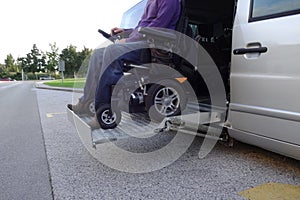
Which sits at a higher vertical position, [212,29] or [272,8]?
[212,29]

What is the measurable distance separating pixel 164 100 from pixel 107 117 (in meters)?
0.62

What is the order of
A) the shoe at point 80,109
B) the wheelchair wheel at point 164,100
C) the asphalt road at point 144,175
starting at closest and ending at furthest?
the asphalt road at point 144,175, the wheelchair wheel at point 164,100, the shoe at point 80,109

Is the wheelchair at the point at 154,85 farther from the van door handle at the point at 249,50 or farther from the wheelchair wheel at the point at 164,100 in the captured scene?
the van door handle at the point at 249,50

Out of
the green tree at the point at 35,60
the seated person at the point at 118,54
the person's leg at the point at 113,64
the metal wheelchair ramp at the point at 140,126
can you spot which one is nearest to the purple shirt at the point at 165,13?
the seated person at the point at 118,54

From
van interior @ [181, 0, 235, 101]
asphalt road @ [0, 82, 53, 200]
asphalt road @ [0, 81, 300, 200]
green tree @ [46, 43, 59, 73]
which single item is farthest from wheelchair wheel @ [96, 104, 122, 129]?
green tree @ [46, 43, 59, 73]

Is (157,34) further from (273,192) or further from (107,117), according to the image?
(273,192)

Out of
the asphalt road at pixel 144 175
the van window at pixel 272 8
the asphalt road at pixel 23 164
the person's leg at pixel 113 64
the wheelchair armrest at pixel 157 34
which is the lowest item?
the asphalt road at pixel 23 164

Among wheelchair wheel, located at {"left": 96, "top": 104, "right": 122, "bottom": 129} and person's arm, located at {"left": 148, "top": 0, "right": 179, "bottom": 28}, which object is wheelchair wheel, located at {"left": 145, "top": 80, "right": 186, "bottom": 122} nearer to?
wheelchair wheel, located at {"left": 96, "top": 104, "right": 122, "bottom": 129}

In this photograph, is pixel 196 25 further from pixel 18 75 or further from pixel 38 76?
Result: pixel 18 75

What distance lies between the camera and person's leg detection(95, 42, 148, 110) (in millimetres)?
2293

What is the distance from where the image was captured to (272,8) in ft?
6.63

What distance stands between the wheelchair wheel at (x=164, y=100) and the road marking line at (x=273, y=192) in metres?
0.98

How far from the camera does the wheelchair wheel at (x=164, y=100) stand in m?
2.42

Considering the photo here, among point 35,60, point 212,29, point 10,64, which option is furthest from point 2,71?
point 212,29
